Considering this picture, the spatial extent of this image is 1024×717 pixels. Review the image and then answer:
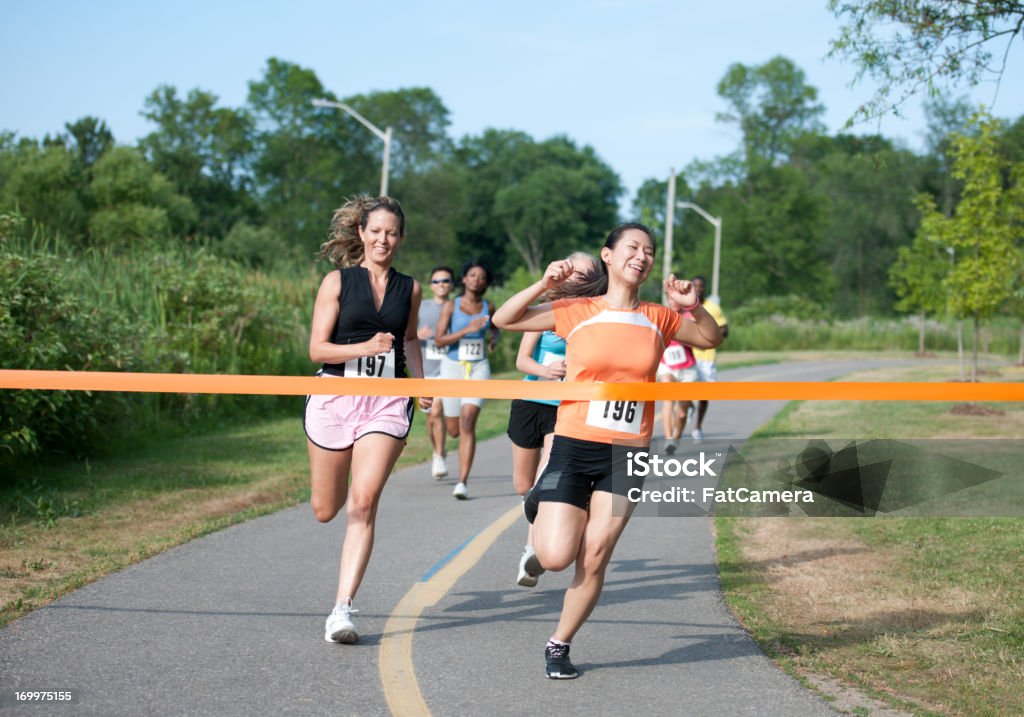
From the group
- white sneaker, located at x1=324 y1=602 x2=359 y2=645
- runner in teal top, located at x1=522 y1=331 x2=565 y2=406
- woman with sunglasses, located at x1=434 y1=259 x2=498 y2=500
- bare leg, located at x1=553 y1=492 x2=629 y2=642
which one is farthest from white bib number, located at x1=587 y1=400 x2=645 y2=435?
woman with sunglasses, located at x1=434 y1=259 x2=498 y2=500

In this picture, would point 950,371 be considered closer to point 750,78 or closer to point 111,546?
point 111,546

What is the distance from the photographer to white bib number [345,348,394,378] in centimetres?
602

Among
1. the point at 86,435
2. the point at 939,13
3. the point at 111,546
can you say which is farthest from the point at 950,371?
the point at 111,546

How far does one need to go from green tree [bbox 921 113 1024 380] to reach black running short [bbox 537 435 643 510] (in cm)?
2138

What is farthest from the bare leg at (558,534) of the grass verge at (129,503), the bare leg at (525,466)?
the grass verge at (129,503)

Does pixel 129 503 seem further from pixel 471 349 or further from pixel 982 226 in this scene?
pixel 982 226

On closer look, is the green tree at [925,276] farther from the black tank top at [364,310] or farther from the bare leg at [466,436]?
the black tank top at [364,310]

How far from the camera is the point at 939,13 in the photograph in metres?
13.8

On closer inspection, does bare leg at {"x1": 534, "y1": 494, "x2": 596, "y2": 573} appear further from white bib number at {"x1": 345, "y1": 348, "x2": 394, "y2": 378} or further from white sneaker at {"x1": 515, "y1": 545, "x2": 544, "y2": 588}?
white sneaker at {"x1": 515, "y1": 545, "x2": 544, "y2": 588}

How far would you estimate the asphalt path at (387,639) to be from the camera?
4.86m

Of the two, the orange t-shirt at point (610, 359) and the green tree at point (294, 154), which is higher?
the green tree at point (294, 154)

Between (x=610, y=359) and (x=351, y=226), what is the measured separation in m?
1.89

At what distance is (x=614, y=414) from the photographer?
17.0 ft

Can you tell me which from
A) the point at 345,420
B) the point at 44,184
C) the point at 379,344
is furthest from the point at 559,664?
the point at 44,184
